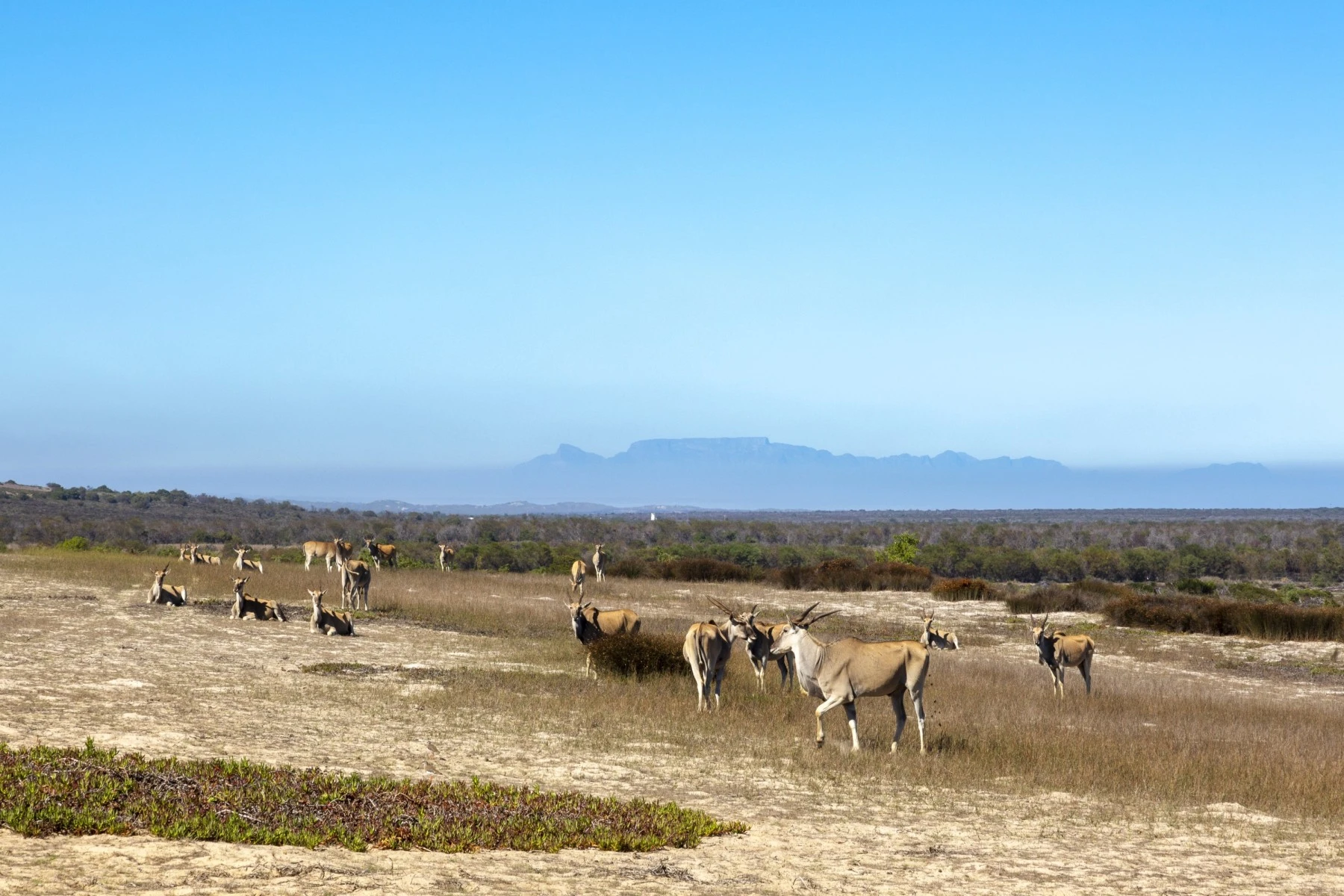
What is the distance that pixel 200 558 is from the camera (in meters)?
44.6

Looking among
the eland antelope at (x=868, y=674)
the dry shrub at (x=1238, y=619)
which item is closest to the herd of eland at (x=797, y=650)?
the eland antelope at (x=868, y=674)

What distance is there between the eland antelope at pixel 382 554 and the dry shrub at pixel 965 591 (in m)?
20.7

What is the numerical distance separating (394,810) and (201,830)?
1635 millimetres

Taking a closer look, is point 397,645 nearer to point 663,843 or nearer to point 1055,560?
point 663,843

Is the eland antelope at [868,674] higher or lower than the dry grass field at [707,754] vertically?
higher

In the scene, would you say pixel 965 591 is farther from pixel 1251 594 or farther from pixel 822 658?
pixel 822 658

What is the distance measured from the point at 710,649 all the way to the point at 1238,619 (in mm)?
25069

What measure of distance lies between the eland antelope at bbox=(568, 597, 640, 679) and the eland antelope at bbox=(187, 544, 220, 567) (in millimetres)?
22739

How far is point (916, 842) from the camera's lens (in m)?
11.1

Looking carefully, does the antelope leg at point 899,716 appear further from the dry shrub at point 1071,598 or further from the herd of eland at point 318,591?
the dry shrub at point 1071,598

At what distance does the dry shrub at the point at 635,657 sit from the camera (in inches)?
867

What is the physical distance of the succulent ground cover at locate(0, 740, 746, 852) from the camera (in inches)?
366

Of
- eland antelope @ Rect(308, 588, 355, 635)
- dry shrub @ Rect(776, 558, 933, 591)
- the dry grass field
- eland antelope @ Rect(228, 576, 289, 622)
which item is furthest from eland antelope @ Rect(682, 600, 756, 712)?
dry shrub @ Rect(776, 558, 933, 591)

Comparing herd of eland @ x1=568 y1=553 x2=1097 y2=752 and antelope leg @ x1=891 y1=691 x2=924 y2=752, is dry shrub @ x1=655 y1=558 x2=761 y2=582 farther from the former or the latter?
antelope leg @ x1=891 y1=691 x2=924 y2=752
